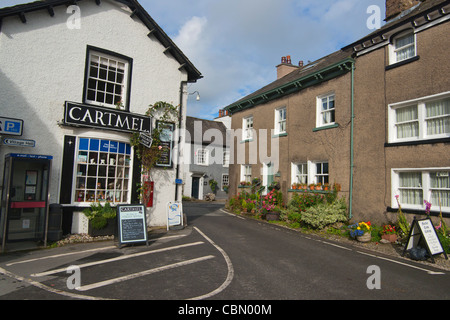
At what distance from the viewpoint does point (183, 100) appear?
12.7 metres

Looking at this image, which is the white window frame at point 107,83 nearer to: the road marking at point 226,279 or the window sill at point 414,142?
the road marking at point 226,279

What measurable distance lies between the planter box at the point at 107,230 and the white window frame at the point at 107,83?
13.2 feet

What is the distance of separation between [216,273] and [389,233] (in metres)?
6.65

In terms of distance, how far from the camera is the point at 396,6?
13422 mm

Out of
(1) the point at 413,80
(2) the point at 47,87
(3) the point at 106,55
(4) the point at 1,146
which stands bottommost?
(4) the point at 1,146

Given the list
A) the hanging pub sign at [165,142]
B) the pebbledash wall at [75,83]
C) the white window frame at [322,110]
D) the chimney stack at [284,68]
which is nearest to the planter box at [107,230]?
the pebbledash wall at [75,83]

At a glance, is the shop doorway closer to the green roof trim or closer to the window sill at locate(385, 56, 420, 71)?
the green roof trim

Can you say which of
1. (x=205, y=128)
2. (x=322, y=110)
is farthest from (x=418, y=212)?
(x=205, y=128)

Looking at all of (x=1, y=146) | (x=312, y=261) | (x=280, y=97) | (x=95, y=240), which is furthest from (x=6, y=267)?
(x=280, y=97)

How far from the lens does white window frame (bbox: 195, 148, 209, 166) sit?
105 feet

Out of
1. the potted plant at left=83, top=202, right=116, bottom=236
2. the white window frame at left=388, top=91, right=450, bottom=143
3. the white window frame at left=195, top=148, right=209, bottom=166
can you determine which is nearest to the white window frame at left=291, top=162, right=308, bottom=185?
the white window frame at left=388, top=91, right=450, bottom=143

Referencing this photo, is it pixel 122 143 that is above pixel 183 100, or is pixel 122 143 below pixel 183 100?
below
